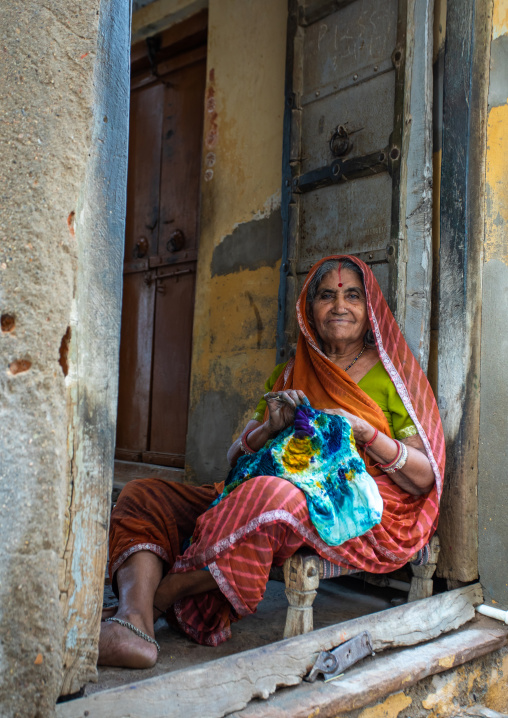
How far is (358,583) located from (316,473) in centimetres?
111

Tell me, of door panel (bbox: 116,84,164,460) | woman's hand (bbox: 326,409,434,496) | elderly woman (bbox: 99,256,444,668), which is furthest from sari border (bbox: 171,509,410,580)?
door panel (bbox: 116,84,164,460)

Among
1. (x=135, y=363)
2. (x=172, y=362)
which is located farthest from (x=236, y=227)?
(x=135, y=363)

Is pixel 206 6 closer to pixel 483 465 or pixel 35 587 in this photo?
pixel 483 465

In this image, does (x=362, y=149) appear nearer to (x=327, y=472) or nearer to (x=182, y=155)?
(x=327, y=472)

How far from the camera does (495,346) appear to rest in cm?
264

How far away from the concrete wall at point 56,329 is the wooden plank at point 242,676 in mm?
107

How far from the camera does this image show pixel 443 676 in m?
2.29

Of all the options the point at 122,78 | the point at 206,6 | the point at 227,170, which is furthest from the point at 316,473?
the point at 206,6

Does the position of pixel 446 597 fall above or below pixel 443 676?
above

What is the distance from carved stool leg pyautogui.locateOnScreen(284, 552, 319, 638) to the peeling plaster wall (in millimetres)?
1543

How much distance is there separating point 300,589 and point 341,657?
0.26m

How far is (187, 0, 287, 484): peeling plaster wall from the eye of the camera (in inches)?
137

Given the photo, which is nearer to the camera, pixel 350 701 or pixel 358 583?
pixel 350 701

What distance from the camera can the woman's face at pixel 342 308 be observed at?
8.40 feet
